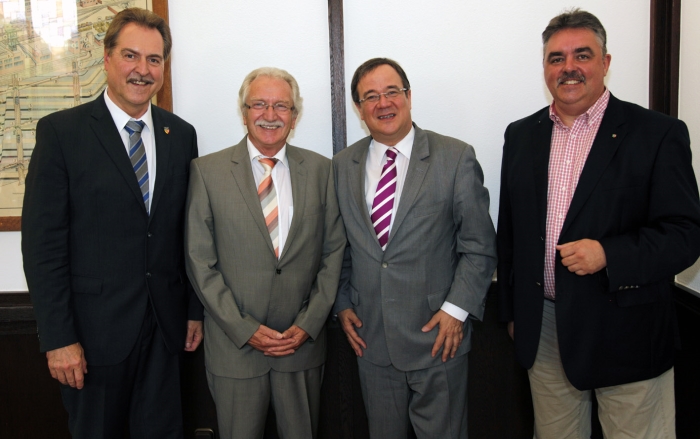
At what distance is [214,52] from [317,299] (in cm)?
131

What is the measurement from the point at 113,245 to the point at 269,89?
809 mm

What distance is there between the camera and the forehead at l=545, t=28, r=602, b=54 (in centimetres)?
185

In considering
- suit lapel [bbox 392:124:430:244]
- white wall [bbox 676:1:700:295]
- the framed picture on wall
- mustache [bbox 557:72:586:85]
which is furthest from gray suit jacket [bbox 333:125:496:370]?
the framed picture on wall

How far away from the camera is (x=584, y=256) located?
67.7 inches

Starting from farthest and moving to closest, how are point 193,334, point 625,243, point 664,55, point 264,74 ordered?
point 664,55 → point 193,334 → point 264,74 → point 625,243

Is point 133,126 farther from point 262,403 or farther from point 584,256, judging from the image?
point 584,256

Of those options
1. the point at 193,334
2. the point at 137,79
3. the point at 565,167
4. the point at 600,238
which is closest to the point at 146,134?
the point at 137,79

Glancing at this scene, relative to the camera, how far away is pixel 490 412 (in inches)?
101

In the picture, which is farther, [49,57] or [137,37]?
[49,57]

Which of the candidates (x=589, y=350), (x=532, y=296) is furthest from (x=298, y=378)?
(x=589, y=350)

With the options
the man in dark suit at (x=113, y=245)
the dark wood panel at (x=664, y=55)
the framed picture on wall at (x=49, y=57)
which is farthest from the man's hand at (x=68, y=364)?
the dark wood panel at (x=664, y=55)

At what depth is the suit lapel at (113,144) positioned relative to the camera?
1.84 m

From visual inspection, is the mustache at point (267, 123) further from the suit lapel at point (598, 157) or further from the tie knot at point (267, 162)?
the suit lapel at point (598, 157)

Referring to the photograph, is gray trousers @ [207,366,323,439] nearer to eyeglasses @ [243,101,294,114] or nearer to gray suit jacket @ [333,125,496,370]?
gray suit jacket @ [333,125,496,370]
